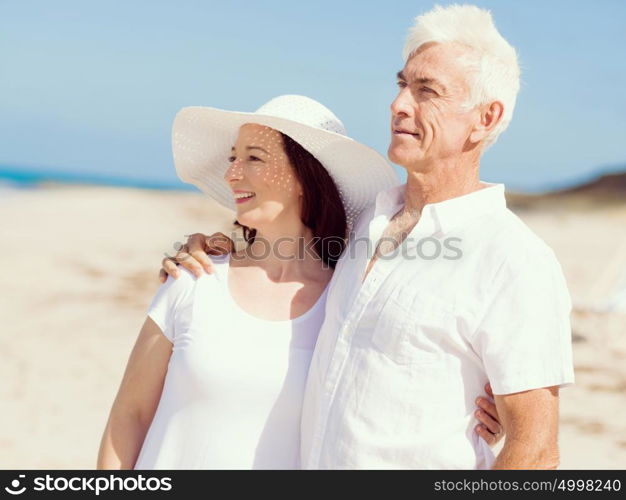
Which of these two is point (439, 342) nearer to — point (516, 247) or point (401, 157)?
point (516, 247)

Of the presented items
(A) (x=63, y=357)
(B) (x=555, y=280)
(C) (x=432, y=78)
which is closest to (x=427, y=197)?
(C) (x=432, y=78)

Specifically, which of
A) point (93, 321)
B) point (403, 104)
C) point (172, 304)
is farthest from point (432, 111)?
point (93, 321)

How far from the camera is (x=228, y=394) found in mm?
2838

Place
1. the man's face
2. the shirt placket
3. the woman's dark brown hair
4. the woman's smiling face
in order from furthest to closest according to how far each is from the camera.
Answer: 1. the woman's dark brown hair
2. the woman's smiling face
3. the man's face
4. the shirt placket

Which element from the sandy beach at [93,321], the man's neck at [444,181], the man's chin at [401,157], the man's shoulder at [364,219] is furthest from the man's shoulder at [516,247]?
the sandy beach at [93,321]

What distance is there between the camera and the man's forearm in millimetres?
2486

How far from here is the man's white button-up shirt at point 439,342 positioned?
97.4 inches

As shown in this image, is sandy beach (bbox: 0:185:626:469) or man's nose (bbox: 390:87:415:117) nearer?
man's nose (bbox: 390:87:415:117)

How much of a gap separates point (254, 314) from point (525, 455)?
0.97 m

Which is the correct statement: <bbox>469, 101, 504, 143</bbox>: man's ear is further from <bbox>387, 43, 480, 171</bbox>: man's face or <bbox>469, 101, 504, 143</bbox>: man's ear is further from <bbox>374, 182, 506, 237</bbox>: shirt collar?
<bbox>374, 182, 506, 237</bbox>: shirt collar

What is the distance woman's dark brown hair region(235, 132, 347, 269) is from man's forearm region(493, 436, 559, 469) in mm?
995

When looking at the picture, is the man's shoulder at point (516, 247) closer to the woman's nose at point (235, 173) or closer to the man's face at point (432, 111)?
the man's face at point (432, 111)

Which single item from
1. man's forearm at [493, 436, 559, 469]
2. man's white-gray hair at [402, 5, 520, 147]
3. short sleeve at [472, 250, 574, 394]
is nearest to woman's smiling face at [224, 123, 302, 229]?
man's white-gray hair at [402, 5, 520, 147]
